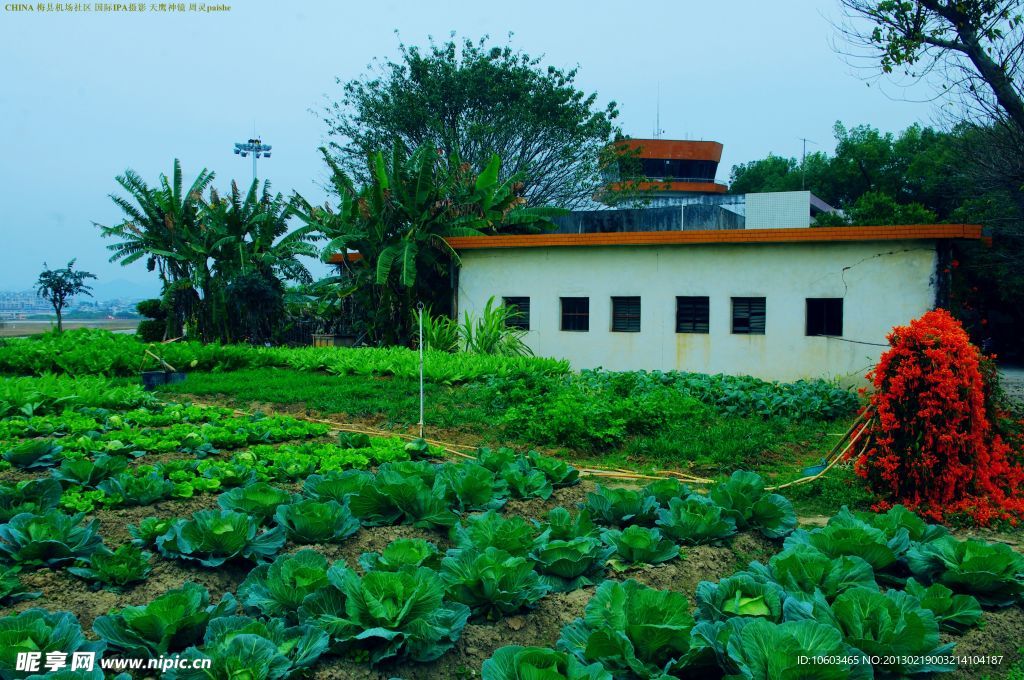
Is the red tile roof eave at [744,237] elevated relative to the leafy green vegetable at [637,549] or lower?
elevated

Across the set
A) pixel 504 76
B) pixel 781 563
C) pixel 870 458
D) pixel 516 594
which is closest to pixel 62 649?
pixel 516 594

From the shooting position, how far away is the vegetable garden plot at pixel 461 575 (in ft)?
11.7

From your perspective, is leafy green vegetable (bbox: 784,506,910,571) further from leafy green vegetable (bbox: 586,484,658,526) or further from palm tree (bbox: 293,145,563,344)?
palm tree (bbox: 293,145,563,344)

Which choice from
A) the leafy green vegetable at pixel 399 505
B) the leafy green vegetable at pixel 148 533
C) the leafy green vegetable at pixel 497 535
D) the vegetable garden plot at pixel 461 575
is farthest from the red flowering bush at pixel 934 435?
the leafy green vegetable at pixel 148 533

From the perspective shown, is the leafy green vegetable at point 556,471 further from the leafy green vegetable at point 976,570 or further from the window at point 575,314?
the window at point 575,314

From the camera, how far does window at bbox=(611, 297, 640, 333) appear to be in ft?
57.1

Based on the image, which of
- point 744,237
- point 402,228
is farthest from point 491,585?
point 402,228

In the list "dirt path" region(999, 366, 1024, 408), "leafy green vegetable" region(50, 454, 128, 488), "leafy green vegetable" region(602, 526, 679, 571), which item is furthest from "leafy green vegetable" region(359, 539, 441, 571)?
"dirt path" region(999, 366, 1024, 408)

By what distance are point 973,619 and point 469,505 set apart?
3.16 metres

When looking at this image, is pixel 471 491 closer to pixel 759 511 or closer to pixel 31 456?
pixel 759 511

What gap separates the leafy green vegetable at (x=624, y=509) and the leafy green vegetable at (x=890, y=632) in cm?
191

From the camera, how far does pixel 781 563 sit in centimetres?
438

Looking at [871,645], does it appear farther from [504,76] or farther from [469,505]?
[504,76]

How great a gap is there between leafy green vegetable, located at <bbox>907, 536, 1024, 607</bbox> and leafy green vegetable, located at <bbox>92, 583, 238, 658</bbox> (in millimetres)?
3830
